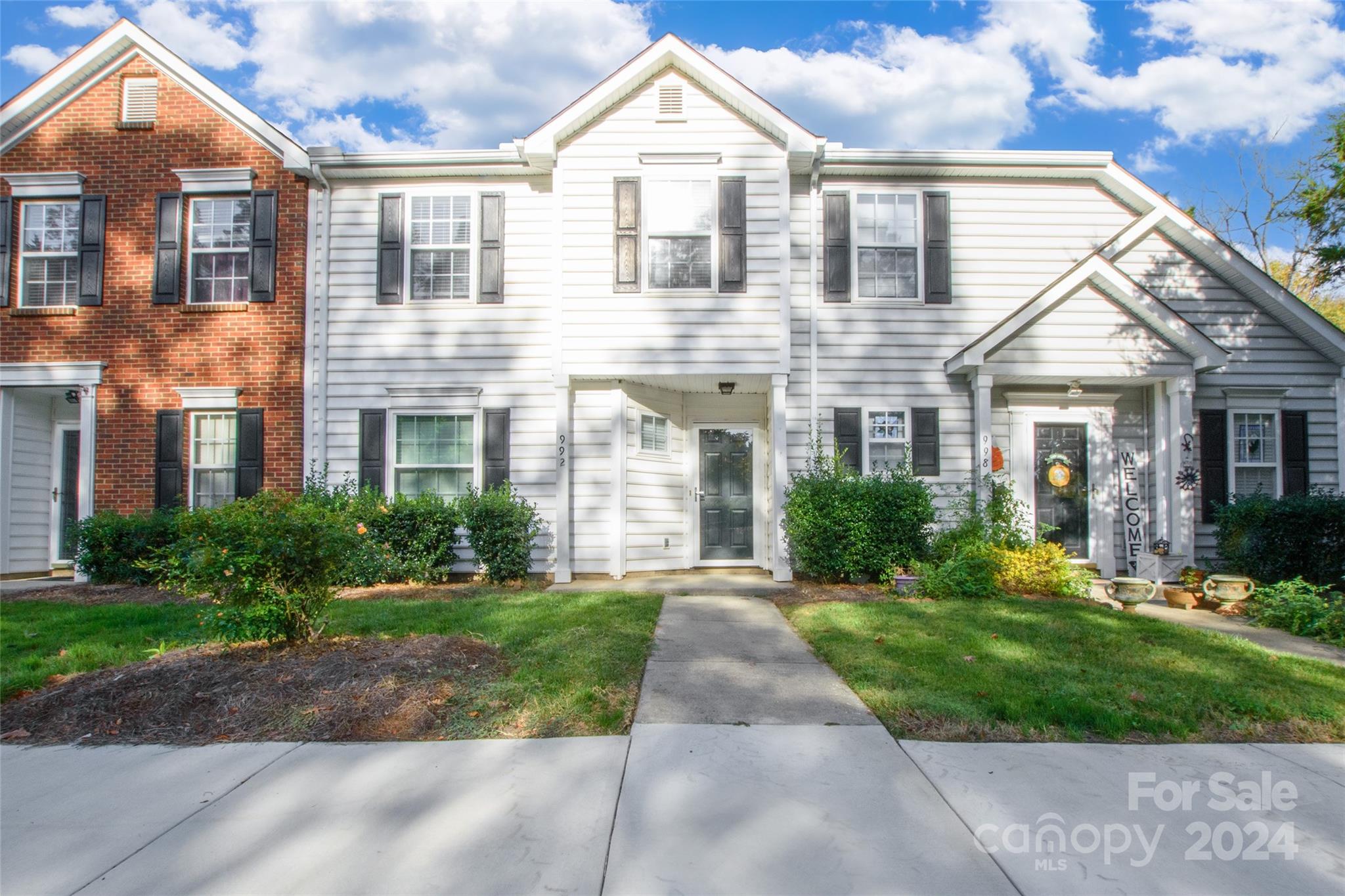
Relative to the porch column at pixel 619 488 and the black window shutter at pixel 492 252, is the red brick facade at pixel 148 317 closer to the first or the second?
the black window shutter at pixel 492 252

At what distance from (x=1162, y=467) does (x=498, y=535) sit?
28.2 feet

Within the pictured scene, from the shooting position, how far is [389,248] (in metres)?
9.75

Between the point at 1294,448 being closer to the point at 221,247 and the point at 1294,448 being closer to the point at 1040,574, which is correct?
the point at 1040,574

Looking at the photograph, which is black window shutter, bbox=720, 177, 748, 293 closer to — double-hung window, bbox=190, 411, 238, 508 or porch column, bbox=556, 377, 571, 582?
porch column, bbox=556, 377, 571, 582

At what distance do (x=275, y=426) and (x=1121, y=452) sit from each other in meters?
11.4

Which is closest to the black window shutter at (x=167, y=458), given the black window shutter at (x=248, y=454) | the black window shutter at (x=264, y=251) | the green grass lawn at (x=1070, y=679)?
the black window shutter at (x=248, y=454)

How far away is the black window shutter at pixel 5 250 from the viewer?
9883 millimetres

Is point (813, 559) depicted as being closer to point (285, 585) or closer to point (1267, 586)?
point (1267, 586)

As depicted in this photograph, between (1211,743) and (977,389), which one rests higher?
(977,389)

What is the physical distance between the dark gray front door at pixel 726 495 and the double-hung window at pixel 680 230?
237 cm

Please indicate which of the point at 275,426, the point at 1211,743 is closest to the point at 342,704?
the point at 1211,743

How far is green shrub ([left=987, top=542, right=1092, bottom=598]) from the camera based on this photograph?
8.10 meters

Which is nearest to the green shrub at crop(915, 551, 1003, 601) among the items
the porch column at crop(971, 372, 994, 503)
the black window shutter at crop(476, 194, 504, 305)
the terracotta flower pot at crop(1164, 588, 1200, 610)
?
the porch column at crop(971, 372, 994, 503)

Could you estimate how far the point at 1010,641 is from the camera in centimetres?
558
